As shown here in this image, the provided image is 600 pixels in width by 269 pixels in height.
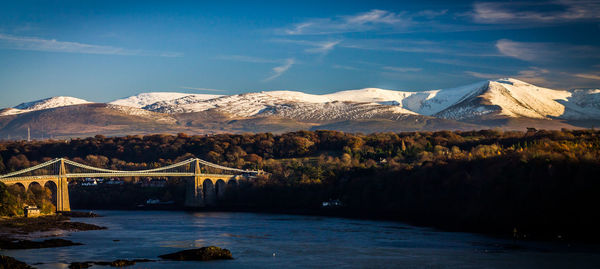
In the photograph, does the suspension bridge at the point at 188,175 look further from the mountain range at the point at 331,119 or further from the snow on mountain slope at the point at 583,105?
the snow on mountain slope at the point at 583,105

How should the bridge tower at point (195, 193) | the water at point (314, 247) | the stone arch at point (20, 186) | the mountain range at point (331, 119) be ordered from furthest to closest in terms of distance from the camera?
the mountain range at point (331, 119) → the bridge tower at point (195, 193) → the stone arch at point (20, 186) → the water at point (314, 247)

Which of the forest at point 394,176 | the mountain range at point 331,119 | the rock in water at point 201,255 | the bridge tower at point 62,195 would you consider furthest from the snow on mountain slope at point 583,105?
the rock in water at point 201,255

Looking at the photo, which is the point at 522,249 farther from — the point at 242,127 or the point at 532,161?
the point at 242,127

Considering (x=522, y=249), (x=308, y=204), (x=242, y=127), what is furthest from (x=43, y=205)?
(x=242, y=127)

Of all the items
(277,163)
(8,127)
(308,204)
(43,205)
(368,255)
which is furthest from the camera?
(8,127)

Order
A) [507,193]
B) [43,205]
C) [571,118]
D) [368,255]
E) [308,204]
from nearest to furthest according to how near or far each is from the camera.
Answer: [368,255], [507,193], [43,205], [308,204], [571,118]

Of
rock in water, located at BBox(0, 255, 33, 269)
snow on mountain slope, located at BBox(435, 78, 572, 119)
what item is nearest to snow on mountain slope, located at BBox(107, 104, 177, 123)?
snow on mountain slope, located at BBox(435, 78, 572, 119)

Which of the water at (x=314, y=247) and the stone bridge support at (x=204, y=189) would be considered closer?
the water at (x=314, y=247)
